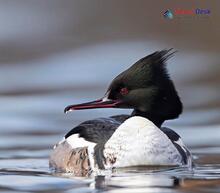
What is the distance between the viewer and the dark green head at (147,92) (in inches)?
373

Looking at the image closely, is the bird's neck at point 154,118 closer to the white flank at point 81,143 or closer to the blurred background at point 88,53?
the white flank at point 81,143

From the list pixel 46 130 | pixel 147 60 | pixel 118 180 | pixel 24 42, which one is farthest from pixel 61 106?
pixel 118 180

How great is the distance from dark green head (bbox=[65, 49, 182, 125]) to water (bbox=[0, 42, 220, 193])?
50 cm

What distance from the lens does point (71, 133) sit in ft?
31.9

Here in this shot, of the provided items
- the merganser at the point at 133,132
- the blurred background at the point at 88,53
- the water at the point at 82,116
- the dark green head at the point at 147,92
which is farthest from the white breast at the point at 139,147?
the blurred background at the point at 88,53

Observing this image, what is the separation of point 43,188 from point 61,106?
4.46 meters

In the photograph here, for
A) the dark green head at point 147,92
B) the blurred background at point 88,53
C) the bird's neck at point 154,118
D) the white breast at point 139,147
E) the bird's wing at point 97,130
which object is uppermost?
the blurred background at point 88,53

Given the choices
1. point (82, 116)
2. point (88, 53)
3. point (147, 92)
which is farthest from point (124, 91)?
point (88, 53)

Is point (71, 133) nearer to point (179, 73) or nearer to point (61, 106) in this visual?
point (61, 106)

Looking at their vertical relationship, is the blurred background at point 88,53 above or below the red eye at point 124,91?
above

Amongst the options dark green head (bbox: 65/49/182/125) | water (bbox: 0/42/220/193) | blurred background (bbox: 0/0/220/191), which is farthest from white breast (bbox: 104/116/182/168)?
blurred background (bbox: 0/0/220/191)

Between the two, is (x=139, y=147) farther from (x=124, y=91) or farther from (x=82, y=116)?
(x=82, y=116)

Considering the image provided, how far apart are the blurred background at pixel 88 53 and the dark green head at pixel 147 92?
2.07 meters

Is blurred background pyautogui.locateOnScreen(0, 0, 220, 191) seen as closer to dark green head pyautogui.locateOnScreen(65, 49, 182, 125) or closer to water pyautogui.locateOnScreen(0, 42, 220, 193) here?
water pyautogui.locateOnScreen(0, 42, 220, 193)
